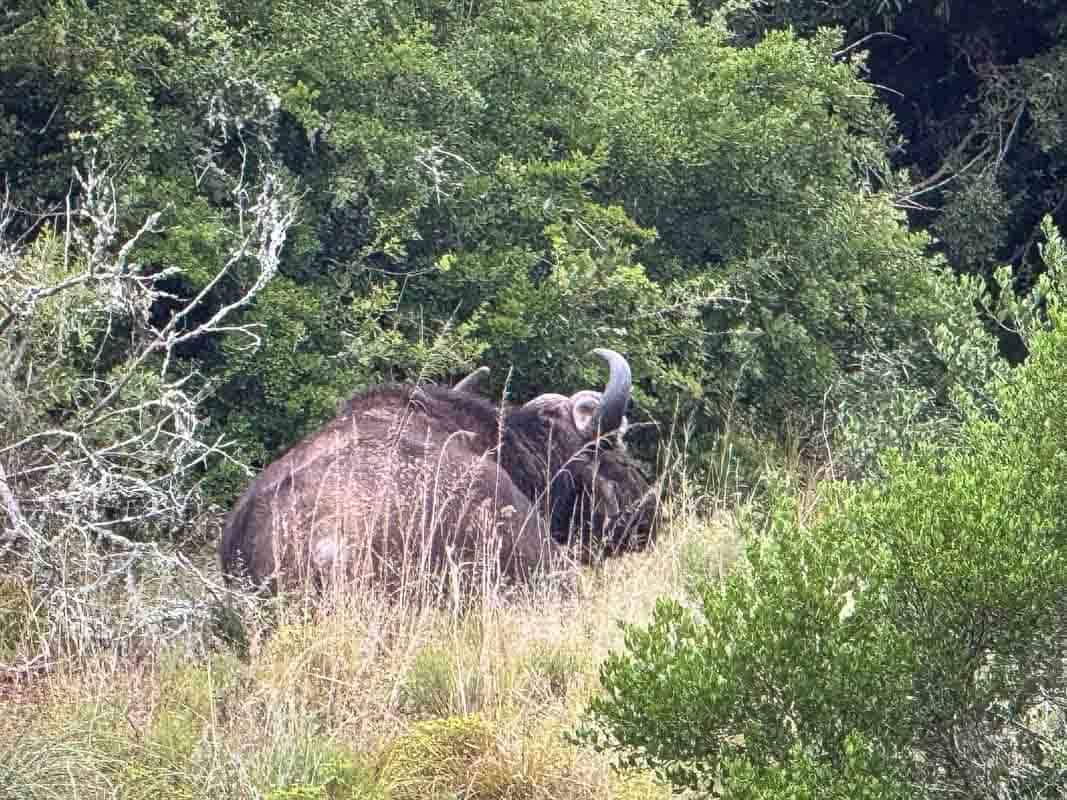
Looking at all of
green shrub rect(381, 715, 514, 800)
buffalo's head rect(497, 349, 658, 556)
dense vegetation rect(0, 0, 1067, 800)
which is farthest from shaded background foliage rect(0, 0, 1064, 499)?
green shrub rect(381, 715, 514, 800)

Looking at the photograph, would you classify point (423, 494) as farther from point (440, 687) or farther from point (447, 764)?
point (447, 764)

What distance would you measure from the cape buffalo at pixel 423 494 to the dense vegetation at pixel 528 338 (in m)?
0.37

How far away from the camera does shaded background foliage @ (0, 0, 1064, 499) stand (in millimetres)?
9359

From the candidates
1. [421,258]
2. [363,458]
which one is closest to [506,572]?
[363,458]

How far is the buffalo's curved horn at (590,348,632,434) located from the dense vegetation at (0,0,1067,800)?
0.56 meters

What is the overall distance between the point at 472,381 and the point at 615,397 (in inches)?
32.0

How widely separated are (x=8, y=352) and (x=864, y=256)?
6048 mm

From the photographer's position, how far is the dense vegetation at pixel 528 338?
4.55 meters

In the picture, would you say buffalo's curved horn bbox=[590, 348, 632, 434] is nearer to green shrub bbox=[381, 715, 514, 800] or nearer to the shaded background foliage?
the shaded background foliage

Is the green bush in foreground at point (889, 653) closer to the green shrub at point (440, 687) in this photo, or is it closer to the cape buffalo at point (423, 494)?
the green shrub at point (440, 687)

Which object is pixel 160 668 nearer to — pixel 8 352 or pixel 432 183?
pixel 8 352

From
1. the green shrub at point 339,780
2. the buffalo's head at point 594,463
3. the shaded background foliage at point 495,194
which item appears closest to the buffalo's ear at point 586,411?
the buffalo's head at point 594,463

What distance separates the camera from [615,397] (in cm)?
919

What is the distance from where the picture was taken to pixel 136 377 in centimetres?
831
